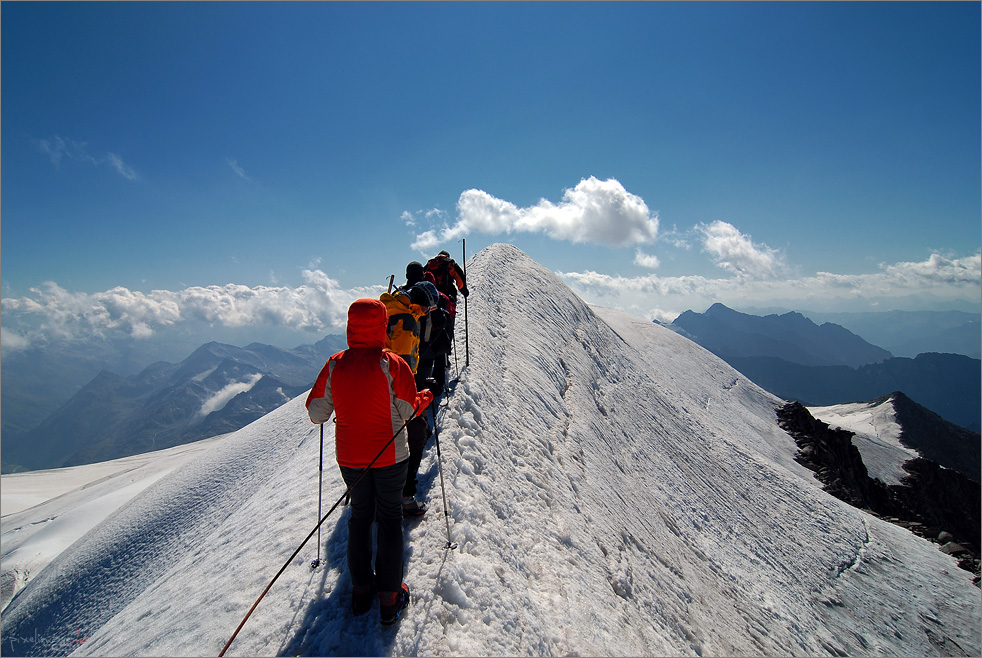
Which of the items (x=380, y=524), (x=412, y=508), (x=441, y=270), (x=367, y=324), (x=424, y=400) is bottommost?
(x=412, y=508)

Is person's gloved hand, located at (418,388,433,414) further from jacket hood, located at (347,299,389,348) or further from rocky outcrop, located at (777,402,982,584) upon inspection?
rocky outcrop, located at (777,402,982,584)

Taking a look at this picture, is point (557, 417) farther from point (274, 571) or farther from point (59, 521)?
point (59, 521)

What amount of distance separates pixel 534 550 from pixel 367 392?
4481 mm

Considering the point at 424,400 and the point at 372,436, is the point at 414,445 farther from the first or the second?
the point at 372,436

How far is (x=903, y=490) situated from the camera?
3934cm

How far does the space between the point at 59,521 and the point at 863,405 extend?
5099 inches

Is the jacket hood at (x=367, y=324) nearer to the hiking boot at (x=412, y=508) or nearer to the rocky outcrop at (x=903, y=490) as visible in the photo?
the hiking boot at (x=412, y=508)

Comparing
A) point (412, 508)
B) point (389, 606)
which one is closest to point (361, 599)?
point (389, 606)

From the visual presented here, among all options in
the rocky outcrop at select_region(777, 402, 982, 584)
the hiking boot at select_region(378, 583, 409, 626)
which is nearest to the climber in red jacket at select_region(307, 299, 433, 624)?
the hiking boot at select_region(378, 583, 409, 626)

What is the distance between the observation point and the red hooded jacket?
15.0 ft

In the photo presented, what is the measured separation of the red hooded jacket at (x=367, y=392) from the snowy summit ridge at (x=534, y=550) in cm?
209

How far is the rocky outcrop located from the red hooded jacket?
2762 cm

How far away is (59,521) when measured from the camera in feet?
76.7

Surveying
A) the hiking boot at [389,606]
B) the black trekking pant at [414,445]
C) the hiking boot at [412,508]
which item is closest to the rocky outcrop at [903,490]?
the hiking boot at [412,508]
